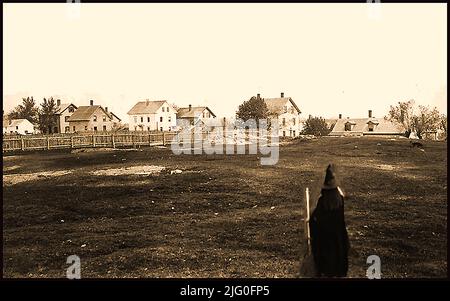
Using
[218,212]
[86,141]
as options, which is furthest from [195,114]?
[86,141]

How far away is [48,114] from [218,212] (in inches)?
298

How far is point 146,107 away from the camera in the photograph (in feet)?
36.8

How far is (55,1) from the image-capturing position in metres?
8.42

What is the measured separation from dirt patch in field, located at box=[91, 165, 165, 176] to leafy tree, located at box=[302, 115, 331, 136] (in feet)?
17.2

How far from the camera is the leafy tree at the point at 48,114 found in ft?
35.4

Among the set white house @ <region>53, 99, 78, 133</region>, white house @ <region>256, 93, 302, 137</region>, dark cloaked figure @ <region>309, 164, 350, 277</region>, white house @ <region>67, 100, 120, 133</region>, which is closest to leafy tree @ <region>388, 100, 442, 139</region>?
white house @ <region>256, 93, 302, 137</region>

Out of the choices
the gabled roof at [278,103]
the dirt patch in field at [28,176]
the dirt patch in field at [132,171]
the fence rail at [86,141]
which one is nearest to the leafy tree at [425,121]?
the gabled roof at [278,103]

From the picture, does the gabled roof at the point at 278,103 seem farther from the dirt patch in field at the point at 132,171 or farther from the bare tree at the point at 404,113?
the dirt patch in field at the point at 132,171

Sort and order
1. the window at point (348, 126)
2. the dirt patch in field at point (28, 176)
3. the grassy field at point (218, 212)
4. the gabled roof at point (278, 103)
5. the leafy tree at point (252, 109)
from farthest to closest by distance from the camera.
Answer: the window at point (348, 126), the dirt patch in field at point (28, 176), the leafy tree at point (252, 109), the gabled roof at point (278, 103), the grassy field at point (218, 212)

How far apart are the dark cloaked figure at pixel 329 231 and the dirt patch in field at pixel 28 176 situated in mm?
8432

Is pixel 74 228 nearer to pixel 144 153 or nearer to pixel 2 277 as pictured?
pixel 2 277

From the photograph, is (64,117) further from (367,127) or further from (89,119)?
(367,127)

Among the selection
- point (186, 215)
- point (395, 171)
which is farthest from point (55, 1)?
point (395, 171)
